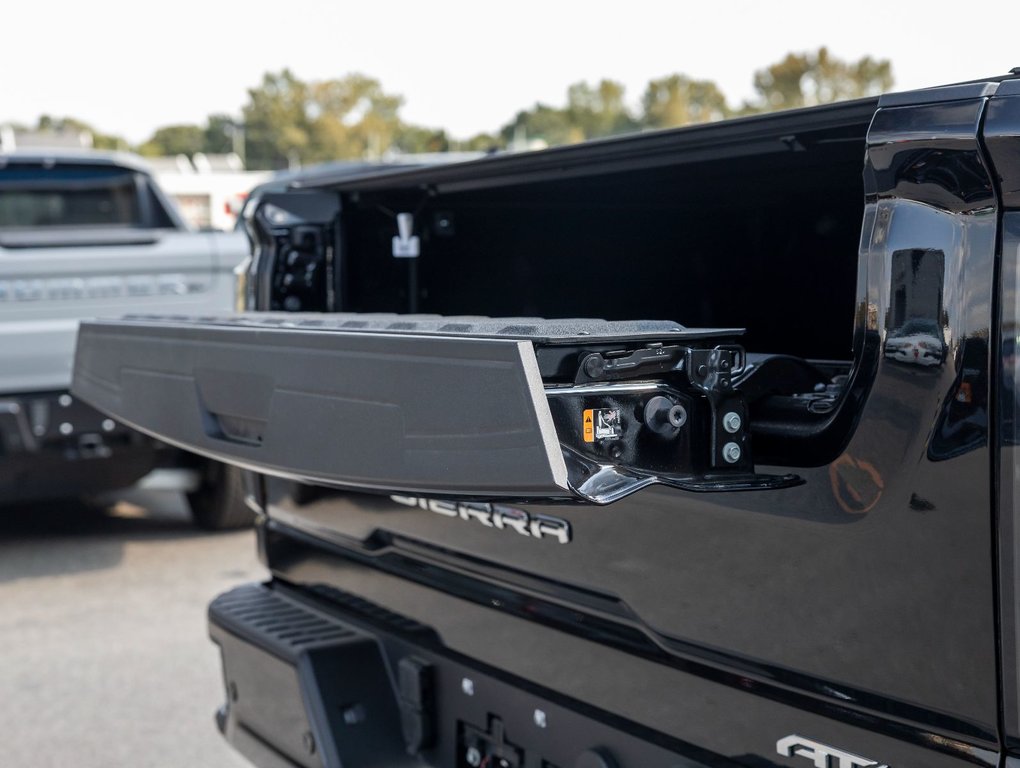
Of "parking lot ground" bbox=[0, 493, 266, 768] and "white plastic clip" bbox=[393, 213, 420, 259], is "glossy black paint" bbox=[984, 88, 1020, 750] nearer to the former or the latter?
"white plastic clip" bbox=[393, 213, 420, 259]

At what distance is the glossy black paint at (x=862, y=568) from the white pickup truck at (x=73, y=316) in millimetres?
4067

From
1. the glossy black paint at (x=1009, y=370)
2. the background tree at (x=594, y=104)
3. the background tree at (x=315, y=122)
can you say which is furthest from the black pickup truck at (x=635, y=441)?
the background tree at (x=315, y=122)

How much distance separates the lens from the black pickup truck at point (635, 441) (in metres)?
1.48

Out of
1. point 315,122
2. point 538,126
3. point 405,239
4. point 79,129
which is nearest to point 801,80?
point 405,239

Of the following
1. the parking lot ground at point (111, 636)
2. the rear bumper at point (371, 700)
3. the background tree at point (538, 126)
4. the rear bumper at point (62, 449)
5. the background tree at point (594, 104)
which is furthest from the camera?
the background tree at point (594, 104)

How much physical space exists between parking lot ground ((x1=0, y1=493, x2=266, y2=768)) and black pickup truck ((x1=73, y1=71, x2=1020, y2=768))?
1.26 m

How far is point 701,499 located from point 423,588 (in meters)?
0.90

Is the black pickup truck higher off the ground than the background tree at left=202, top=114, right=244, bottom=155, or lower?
lower

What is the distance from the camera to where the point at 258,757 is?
2.83 m

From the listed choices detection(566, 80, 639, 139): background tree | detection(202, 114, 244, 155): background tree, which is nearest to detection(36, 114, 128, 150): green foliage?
detection(202, 114, 244, 155): background tree

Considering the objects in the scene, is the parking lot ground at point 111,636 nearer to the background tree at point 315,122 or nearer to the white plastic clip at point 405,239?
the white plastic clip at point 405,239

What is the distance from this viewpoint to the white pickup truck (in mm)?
5547

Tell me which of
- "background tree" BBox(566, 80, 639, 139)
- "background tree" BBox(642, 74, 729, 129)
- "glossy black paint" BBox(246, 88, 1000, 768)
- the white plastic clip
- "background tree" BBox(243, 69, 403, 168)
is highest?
"background tree" BBox(243, 69, 403, 168)

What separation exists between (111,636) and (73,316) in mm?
1548
